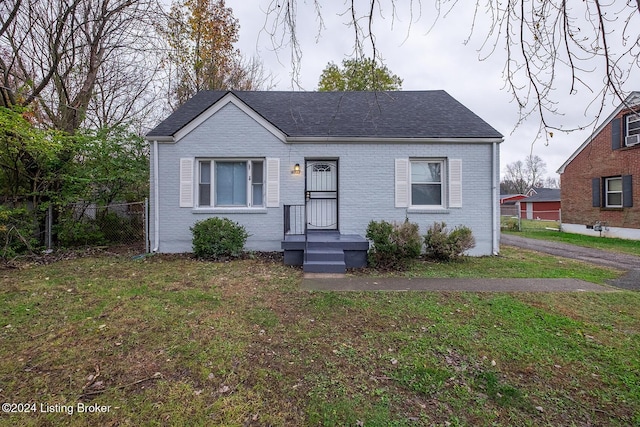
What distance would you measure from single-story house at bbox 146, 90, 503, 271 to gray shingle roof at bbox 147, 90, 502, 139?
6 cm

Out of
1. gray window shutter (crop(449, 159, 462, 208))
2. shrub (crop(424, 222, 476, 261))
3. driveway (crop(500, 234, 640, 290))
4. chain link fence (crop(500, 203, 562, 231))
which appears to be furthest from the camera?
chain link fence (crop(500, 203, 562, 231))

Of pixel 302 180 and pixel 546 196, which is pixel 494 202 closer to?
pixel 302 180

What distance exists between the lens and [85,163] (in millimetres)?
8766

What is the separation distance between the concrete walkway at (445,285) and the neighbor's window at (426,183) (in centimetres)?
325

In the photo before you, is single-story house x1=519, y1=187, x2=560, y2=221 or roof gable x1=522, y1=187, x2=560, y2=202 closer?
roof gable x1=522, y1=187, x2=560, y2=202

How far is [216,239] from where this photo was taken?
7.11 metres

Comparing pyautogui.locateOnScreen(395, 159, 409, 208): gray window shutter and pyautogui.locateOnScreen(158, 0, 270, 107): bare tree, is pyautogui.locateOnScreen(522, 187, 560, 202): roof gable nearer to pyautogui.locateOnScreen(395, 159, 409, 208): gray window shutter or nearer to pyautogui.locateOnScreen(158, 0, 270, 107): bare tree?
pyautogui.locateOnScreen(395, 159, 409, 208): gray window shutter

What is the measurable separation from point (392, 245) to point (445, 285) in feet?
5.32

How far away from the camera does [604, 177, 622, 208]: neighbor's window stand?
12.9 m

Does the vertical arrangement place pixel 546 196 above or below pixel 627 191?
above

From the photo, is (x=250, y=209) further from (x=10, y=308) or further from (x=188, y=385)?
(x=188, y=385)

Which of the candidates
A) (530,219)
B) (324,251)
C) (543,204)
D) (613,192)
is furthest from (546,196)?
(324,251)

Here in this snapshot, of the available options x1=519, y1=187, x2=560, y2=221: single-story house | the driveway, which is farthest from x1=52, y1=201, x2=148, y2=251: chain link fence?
x1=519, y1=187, x2=560, y2=221: single-story house

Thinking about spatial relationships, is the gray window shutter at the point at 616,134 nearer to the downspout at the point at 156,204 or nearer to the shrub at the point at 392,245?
the shrub at the point at 392,245
